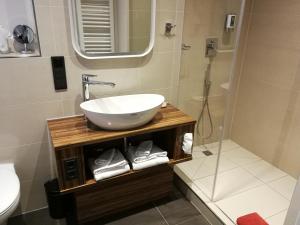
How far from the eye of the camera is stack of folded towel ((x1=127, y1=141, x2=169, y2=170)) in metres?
1.58

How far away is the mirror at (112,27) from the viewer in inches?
61.2

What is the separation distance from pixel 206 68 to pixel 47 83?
1397mm

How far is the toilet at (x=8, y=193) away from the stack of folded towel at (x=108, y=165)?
44 centimetres

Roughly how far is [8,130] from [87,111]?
60 cm

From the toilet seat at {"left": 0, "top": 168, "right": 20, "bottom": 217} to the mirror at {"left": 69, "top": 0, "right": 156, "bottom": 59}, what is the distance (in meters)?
0.89

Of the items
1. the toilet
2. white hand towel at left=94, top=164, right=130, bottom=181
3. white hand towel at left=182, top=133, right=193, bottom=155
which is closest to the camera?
the toilet

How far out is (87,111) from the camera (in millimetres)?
1373

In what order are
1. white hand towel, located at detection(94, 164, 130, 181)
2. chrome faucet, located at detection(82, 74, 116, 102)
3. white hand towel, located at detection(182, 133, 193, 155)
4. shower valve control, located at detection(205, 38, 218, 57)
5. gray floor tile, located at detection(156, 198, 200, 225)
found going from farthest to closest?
shower valve control, located at detection(205, 38, 218, 57) → gray floor tile, located at detection(156, 198, 200, 225) → white hand towel, located at detection(182, 133, 193, 155) → chrome faucet, located at detection(82, 74, 116, 102) → white hand towel, located at detection(94, 164, 130, 181)

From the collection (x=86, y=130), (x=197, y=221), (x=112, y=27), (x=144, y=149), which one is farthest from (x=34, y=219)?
(x=112, y=27)

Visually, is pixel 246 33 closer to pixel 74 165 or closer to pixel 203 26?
pixel 203 26

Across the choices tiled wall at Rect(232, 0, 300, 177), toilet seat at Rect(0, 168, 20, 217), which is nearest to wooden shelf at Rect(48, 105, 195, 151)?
toilet seat at Rect(0, 168, 20, 217)

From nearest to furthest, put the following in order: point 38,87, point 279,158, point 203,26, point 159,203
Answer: point 38,87, point 159,203, point 203,26, point 279,158

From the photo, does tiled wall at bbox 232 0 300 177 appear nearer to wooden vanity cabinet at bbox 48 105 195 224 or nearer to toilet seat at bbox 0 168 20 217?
wooden vanity cabinet at bbox 48 105 195 224

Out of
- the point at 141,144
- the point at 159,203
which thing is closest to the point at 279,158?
the point at 159,203
